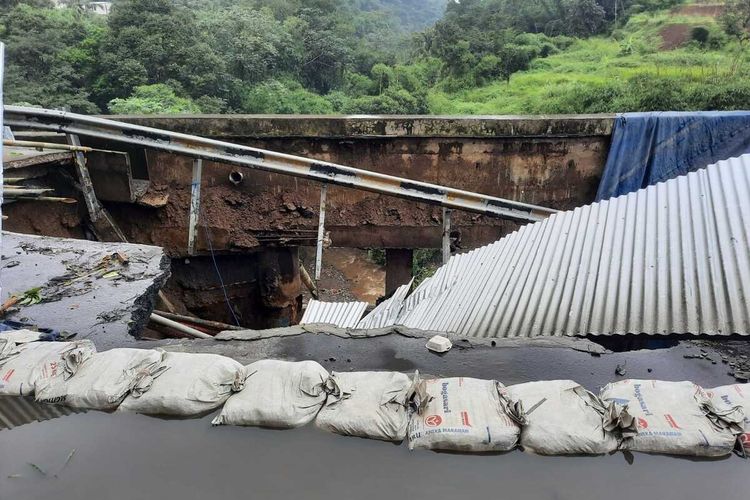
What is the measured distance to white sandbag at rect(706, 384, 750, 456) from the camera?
142 centimetres

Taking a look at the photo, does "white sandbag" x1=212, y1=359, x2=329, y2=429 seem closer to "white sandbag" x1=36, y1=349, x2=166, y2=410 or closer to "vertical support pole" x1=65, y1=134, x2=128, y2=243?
"white sandbag" x1=36, y1=349, x2=166, y2=410

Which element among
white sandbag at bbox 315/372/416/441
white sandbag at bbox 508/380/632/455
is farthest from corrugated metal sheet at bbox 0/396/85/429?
white sandbag at bbox 508/380/632/455

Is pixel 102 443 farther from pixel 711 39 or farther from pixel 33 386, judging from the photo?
pixel 711 39

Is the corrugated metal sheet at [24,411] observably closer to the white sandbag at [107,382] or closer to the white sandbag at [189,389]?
the white sandbag at [107,382]

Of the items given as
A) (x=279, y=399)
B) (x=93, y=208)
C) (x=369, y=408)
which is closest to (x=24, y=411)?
(x=279, y=399)

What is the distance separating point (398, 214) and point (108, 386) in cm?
438

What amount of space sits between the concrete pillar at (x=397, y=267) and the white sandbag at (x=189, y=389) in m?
4.43

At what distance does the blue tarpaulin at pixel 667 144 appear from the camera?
552 centimetres

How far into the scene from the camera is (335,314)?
3.65 m

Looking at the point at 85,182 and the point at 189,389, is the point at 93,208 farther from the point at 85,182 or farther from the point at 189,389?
the point at 189,389

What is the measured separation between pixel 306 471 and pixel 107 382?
2.55ft

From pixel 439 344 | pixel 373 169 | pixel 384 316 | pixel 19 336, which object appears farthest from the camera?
pixel 373 169

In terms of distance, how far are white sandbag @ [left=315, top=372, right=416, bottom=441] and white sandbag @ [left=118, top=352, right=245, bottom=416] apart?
0.34 metres

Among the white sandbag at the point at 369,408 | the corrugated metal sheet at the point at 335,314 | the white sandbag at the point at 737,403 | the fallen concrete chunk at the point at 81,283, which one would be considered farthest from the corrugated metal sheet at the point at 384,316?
the white sandbag at the point at 737,403
